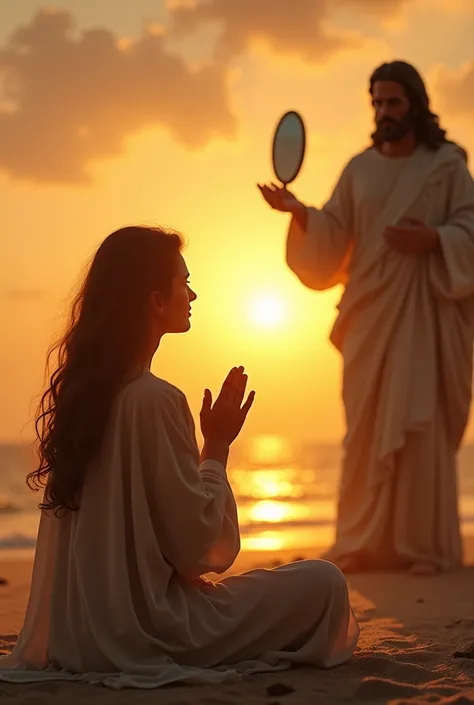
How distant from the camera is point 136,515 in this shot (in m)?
3.71

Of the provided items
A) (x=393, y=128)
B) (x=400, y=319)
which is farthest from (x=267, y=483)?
(x=393, y=128)

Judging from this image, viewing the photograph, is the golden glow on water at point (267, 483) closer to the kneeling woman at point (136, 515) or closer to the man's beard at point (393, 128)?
the man's beard at point (393, 128)

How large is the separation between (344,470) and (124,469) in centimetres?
457

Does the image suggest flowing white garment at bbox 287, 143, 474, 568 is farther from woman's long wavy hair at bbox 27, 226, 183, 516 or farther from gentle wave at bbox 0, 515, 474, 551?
gentle wave at bbox 0, 515, 474, 551

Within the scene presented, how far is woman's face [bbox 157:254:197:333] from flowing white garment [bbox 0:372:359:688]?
0.66ft

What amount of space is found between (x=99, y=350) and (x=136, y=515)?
0.55 metres

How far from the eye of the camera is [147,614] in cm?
377

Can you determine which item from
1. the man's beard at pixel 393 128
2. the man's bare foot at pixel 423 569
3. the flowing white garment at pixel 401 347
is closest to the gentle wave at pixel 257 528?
the flowing white garment at pixel 401 347

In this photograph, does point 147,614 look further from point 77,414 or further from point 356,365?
point 356,365

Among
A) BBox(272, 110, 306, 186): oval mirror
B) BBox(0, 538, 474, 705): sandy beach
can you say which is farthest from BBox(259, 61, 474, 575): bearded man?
BBox(0, 538, 474, 705): sandy beach

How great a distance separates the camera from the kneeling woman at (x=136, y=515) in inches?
146

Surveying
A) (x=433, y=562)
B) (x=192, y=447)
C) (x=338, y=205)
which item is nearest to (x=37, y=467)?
(x=192, y=447)

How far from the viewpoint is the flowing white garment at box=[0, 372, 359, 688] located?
3705mm

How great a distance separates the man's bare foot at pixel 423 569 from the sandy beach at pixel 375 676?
113cm
